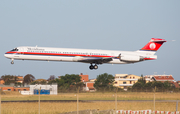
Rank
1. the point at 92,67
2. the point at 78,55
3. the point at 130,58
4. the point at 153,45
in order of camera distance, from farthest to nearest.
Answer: the point at 153,45 < the point at 92,67 < the point at 130,58 < the point at 78,55

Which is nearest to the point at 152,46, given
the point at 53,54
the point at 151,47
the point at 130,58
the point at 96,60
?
the point at 151,47

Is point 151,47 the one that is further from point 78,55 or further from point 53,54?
point 53,54

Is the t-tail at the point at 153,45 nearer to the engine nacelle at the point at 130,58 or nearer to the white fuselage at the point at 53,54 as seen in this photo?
the engine nacelle at the point at 130,58

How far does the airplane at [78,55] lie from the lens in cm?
4006

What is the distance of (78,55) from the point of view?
41406 mm

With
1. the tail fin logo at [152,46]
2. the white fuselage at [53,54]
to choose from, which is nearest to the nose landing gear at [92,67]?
the white fuselage at [53,54]

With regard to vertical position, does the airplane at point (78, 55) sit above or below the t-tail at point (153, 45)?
below

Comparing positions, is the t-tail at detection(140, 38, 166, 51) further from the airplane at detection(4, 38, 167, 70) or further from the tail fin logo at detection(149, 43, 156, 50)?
the airplane at detection(4, 38, 167, 70)

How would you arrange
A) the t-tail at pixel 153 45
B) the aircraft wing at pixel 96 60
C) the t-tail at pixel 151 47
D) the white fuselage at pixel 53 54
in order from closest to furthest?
1. the white fuselage at pixel 53 54
2. the aircraft wing at pixel 96 60
3. the t-tail at pixel 151 47
4. the t-tail at pixel 153 45

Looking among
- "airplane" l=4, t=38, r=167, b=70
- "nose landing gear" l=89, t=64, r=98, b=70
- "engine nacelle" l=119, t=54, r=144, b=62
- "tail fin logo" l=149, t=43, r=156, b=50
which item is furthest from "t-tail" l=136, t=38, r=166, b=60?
"nose landing gear" l=89, t=64, r=98, b=70

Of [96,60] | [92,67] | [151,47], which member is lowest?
[92,67]

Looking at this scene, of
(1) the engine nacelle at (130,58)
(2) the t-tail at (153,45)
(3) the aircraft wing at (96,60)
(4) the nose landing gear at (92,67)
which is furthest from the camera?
(2) the t-tail at (153,45)

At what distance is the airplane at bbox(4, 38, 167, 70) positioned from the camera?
40062 millimetres

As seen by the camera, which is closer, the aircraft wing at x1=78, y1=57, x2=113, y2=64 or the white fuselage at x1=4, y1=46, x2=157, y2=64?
the white fuselage at x1=4, y1=46, x2=157, y2=64
